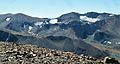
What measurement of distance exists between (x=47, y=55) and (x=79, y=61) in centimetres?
277

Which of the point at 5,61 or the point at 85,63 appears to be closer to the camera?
the point at 5,61

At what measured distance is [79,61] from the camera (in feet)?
85.0

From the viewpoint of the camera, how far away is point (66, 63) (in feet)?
79.3

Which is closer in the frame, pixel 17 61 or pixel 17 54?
pixel 17 61

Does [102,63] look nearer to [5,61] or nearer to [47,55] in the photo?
[47,55]

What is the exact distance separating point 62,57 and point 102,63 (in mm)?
3277

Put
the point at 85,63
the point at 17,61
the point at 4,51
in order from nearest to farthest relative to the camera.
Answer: the point at 17,61, the point at 85,63, the point at 4,51

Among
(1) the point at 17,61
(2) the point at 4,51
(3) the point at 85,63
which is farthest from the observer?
(2) the point at 4,51

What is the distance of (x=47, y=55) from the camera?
1063 inches

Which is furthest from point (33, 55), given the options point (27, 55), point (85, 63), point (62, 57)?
point (85, 63)

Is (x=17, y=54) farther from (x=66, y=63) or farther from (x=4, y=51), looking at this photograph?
(x=66, y=63)

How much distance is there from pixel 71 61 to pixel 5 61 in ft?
16.6

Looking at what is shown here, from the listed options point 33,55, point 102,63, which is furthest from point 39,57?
point 102,63

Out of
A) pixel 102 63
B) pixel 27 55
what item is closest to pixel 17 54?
pixel 27 55
